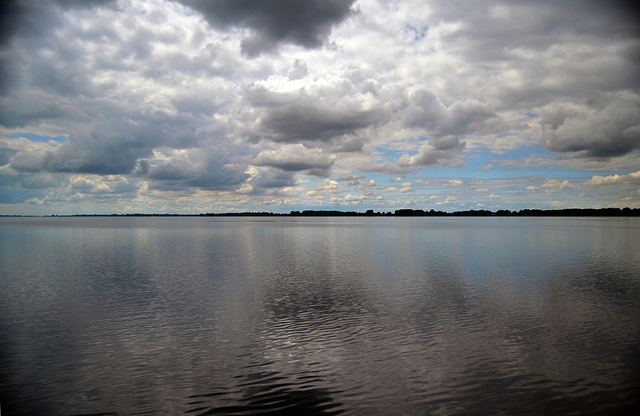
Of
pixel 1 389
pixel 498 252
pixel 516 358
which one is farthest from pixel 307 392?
pixel 498 252

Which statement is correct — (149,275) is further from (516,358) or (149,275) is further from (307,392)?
(516,358)

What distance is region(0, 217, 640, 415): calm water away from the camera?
39.9 ft

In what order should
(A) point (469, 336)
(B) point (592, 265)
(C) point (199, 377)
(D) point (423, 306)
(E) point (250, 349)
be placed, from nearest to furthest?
1. (C) point (199, 377)
2. (E) point (250, 349)
3. (A) point (469, 336)
4. (D) point (423, 306)
5. (B) point (592, 265)

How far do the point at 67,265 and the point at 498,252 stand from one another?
53.5m

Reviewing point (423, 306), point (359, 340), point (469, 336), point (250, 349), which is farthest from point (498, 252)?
point (250, 349)

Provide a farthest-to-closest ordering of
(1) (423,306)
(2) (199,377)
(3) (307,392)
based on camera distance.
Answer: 1. (1) (423,306)
2. (2) (199,377)
3. (3) (307,392)

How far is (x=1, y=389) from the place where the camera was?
13109mm

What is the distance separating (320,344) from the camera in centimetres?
1678

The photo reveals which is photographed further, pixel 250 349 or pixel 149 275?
pixel 149 275

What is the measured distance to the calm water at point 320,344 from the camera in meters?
12.1

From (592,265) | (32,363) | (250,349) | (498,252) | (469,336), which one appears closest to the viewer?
(32,363)

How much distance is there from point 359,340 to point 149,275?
24768mm

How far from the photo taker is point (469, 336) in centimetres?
1798

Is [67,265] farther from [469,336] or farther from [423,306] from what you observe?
[469,336]
